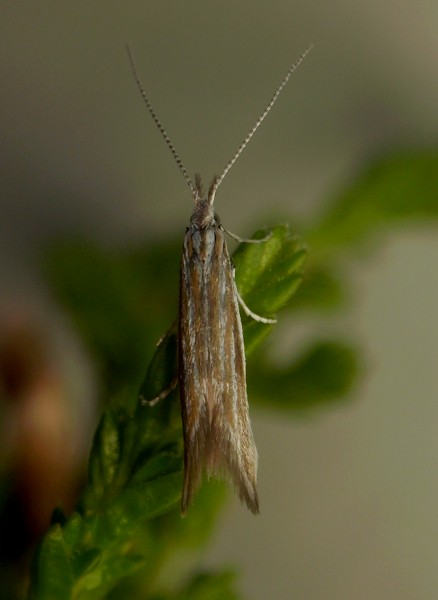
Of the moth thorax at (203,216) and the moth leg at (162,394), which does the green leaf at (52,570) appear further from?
the moth thorax at (203,216)

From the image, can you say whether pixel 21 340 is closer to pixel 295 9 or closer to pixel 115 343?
pixel 115 343

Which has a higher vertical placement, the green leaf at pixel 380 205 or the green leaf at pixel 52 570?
the green leaf at pixel 380 205

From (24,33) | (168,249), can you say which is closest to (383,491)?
(168,249)

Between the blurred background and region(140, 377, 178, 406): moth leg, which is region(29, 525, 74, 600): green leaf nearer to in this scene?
region(140, 377, 178, 406): moth leg

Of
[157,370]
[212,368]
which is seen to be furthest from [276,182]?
[157,370]

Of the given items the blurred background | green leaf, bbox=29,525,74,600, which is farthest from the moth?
the blurred background

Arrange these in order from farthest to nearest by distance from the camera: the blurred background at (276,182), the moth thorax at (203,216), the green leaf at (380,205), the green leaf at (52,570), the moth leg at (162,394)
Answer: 1. the blurred background at (276,182)
2. the green leaf at (380,205)
3. the moth thorax at (203,216)
4. the moth leg at (162,394)
5. the green leaf at (52,570)

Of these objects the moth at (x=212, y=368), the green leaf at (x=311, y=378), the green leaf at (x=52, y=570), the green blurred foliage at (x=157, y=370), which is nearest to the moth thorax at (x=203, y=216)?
the moth at (x=212, y=368)
